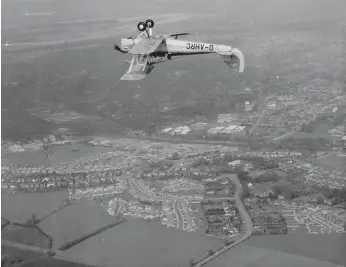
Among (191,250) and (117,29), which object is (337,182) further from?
(117,29)

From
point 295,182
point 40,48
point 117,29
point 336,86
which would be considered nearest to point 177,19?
point 117,29

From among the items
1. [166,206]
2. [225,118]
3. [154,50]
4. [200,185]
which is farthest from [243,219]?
[154,50]

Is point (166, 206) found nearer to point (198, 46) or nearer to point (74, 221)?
point (74, 221)

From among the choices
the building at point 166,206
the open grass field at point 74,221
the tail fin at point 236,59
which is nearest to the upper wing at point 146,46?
the tail fin at point 236,59

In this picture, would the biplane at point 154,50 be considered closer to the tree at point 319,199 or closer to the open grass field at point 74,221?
the open grass field at point 74,221

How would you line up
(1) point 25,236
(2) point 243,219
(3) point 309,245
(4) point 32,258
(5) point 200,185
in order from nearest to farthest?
1. (4) point 32,258
2. (3) point 309,245
3. (1) point 25,236
4. (2) point 243,219
5. (5) point 200,185

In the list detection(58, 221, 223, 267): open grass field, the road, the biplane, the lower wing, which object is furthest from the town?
the lower wing

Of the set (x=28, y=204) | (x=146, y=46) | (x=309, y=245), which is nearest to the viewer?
(x=146, y=46)
